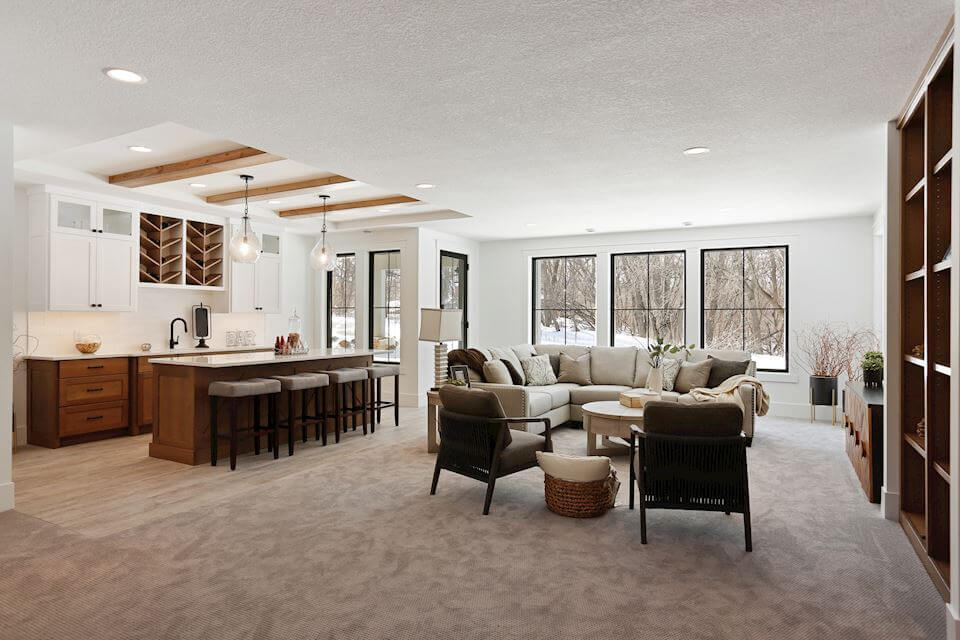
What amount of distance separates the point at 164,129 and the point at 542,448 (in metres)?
3.62

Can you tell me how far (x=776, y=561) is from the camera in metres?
3.09

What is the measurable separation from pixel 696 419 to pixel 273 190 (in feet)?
16.2

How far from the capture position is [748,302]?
7918mm

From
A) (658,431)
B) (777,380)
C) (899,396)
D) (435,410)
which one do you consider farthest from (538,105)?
(777,380)

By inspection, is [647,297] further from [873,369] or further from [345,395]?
[345,395]

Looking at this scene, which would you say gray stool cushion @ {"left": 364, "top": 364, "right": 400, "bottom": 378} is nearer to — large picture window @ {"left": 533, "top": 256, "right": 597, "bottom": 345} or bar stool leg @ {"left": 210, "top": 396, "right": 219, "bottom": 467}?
bar stool leg @ {"left": 210, "top": 396, "right": 219, "bottom": 467}

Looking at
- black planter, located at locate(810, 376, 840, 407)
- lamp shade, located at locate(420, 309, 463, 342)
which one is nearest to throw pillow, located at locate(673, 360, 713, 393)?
black planter, located at locate(810, 376, 840, 407)

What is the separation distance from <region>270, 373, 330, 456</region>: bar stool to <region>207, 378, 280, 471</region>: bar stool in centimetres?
12

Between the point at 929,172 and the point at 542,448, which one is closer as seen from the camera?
the point at 929,172

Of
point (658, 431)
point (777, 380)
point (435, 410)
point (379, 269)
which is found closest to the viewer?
point (658, 431)

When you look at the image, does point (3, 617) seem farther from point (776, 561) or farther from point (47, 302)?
point (47, 302)

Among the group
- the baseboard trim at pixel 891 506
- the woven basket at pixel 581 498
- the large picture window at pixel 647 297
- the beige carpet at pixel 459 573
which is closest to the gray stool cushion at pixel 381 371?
the beige carpet at pixel 459 573

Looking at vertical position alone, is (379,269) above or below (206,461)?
above

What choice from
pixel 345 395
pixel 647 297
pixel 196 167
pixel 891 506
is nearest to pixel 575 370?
pixel 647 297
